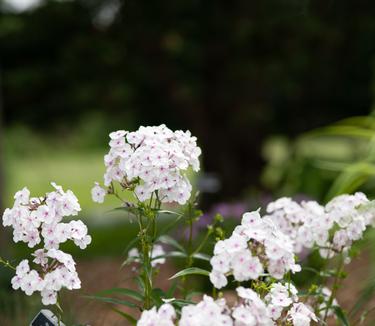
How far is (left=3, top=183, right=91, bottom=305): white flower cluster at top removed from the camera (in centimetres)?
154

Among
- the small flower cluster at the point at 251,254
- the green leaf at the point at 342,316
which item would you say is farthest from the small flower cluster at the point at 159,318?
the green leaf at the point at 342,316

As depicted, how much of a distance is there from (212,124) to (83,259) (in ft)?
6.13

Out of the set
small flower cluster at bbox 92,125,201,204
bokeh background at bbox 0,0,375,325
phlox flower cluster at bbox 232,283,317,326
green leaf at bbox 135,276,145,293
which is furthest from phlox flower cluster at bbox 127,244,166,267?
bokeh background at bbox 0,0,375,325

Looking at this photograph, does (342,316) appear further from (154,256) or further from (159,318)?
(159,318)

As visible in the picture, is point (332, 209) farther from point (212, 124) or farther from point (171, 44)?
point (212, 124)

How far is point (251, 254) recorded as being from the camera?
4.67 feet

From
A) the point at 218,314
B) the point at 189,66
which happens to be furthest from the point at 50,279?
the point at 189,66

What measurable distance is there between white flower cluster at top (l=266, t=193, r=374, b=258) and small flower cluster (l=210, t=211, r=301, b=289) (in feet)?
1.25

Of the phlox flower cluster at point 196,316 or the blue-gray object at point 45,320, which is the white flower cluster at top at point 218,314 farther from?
the blue-gray object at point 45,320

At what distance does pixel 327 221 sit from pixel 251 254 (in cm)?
58

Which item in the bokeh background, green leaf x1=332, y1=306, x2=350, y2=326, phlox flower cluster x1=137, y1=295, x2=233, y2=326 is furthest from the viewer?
the bokeh background

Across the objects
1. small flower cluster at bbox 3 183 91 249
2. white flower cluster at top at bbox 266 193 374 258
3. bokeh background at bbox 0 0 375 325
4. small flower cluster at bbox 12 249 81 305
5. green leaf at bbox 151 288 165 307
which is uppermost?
bokeh background at bbox 0 0 375 325

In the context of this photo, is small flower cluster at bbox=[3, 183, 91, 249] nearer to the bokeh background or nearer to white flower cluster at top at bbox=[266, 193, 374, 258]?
white flower cluster at top at bbox=[266, 193, 374, 258]

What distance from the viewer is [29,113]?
23.1 ft
